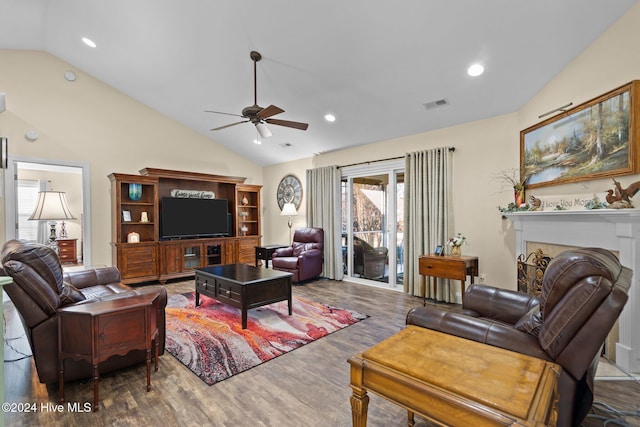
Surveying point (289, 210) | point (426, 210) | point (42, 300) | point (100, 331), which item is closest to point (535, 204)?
point (426, 210)

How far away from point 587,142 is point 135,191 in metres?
6.42

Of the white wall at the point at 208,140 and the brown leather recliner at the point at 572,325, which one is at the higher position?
the white wall at the point at 208,140

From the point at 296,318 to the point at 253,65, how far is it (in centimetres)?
327

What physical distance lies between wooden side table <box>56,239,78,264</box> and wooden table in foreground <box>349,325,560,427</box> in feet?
27.8

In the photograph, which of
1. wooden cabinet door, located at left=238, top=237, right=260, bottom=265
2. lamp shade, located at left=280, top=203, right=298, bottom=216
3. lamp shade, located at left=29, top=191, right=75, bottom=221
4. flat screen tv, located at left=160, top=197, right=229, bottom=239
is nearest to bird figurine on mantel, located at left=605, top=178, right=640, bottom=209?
lamp shade, located at left=280, top=203, right=298, bottom=216

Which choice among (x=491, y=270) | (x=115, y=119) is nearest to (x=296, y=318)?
(x=491, y=270)

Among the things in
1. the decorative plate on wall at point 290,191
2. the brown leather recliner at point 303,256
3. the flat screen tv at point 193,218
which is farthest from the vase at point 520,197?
the flat screen tv at point 193,218

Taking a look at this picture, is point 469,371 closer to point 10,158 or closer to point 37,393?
point 37,393

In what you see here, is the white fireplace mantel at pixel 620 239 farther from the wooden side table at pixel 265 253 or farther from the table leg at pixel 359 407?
the wooden side table at pixel 265 253

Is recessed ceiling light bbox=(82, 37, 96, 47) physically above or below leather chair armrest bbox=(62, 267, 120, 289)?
above

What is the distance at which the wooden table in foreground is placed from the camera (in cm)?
102

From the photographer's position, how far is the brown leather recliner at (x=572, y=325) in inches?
50.6

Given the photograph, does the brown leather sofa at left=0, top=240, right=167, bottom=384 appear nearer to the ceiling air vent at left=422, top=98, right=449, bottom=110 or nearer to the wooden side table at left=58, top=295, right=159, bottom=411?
the wooden side table at left=58, top=295, right=159, bottom=411

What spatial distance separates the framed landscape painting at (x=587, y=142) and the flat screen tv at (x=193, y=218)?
5.44 m
